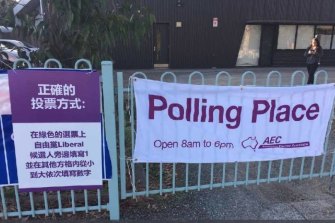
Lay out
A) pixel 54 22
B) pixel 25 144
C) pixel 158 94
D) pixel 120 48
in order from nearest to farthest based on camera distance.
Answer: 1. pixel 25 144
2. pixel 158 94
3. pixel 54 22
4. pixel 120 48

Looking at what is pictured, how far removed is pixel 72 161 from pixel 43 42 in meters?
1.46

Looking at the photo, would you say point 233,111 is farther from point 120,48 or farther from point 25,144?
point 120,48

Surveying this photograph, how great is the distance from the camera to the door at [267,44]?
57.5ft

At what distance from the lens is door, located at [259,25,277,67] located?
17541mm

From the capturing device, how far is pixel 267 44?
58.3 ft

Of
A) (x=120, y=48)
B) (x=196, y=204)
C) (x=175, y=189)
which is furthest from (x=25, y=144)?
(x=120, y=48)

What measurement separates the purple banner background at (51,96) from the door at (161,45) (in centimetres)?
1357

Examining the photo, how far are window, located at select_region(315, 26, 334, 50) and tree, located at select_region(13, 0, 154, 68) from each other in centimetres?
1688

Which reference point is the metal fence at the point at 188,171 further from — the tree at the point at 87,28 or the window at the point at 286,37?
the window at the point at 286,37

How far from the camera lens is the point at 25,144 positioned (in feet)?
10.1

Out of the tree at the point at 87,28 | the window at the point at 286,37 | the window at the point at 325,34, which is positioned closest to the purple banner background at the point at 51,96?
the tree at the point at 87,28

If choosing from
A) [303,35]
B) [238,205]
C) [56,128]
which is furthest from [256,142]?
[303,35]

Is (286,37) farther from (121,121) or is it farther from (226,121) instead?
(121,121)

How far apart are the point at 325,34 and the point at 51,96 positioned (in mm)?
18586
